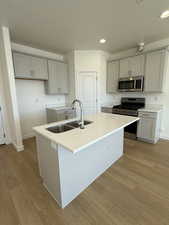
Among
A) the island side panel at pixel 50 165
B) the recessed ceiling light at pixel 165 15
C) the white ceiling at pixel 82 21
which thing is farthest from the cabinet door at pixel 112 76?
the island side panel at pixel 50 165

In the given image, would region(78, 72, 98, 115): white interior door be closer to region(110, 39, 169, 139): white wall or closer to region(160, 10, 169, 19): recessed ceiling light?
region(110, 39, 169, 139): white wall

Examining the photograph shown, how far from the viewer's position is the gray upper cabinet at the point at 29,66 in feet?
9.57

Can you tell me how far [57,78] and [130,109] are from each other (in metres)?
2.51

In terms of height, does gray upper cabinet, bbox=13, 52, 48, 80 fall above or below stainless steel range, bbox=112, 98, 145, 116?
above

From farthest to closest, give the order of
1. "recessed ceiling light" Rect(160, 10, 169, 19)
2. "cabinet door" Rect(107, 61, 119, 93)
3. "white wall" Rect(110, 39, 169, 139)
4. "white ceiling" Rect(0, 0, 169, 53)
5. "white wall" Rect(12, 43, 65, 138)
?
"cabinet door" Rect(107, 61, 119, 93) < "white wall" Rect(12, 43, 65, 138) < "white wall" Rect(110, 39, 169, 139) < "recessed ceiling light" Rect(160, 10, 169, 19) < "white ceiling" Rect(0, 0, 169, 53)

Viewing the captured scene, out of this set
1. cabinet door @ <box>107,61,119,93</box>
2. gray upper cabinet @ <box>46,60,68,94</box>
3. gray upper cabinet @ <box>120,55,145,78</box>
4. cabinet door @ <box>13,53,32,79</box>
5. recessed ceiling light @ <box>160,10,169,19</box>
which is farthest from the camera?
cabinet door @ <box>107,61,119,93</box>

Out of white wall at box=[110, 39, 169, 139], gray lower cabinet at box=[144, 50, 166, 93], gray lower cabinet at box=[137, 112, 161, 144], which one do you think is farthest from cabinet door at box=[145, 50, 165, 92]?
gray lower cabinet at box=[137, 112, 161, 144]

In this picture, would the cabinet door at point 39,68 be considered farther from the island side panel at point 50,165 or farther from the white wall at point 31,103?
the island side panel at point 50,165

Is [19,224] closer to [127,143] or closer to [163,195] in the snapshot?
[163,195]

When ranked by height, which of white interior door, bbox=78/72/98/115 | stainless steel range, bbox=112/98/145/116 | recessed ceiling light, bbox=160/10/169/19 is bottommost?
stainless steel range, bbox=112/98/145/116

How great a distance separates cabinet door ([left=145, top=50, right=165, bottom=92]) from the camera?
294cm

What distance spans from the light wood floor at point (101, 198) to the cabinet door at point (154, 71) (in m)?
1.83

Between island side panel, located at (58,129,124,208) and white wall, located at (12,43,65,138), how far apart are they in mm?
2656

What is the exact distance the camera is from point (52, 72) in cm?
363
